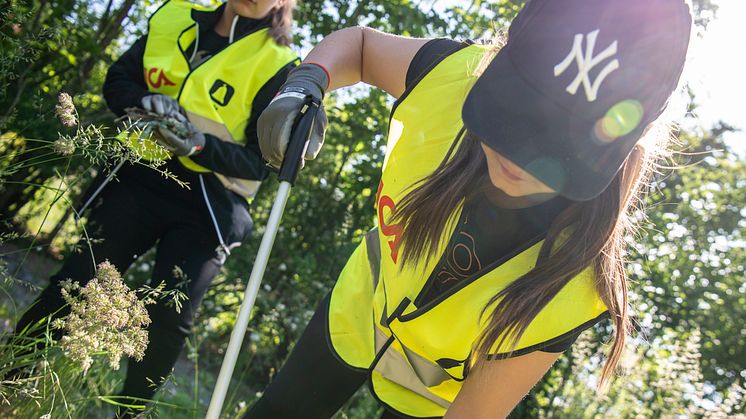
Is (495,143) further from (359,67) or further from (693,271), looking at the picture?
(693,271)

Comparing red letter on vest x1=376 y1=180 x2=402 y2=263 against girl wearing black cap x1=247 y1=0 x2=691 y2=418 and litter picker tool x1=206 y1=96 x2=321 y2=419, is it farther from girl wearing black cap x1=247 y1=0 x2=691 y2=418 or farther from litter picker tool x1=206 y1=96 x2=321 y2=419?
litter picker tool x1=206 y1=96 x2=321 y2=419

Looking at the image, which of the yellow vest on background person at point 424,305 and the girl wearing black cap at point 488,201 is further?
the yellow vest on background person at point 424,305

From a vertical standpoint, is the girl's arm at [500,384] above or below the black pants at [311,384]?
above

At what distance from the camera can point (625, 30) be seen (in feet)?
4.76

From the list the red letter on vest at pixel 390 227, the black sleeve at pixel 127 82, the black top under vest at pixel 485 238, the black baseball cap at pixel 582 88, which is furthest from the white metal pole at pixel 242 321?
the black sleeve at pixel 127 82

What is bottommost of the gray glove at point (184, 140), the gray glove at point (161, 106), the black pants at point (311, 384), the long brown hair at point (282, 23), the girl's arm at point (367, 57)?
the black pants at point (311, 384)

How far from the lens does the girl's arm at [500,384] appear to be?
179 centimetres

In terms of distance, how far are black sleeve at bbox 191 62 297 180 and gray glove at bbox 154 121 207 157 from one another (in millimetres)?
34

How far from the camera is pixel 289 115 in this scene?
1838 millimetres

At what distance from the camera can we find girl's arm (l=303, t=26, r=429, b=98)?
2025 mm

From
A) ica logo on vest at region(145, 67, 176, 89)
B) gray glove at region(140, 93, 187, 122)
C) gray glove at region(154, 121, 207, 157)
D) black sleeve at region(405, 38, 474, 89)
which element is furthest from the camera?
ica logo on vest at region(145, 67, 176, 89)

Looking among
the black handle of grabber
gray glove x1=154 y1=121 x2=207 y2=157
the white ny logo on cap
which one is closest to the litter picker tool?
the black handle of grabber

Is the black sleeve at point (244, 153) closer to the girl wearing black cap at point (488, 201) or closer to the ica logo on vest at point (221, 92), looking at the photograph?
the ica logo on vest at point (221, 92)

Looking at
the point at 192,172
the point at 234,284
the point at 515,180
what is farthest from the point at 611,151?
the point at 234,284
